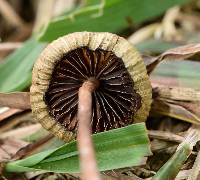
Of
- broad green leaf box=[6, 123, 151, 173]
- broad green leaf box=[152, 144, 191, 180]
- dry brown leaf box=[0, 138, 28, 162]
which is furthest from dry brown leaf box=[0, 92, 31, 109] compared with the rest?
broad green leaf box=[152, 144, 191, 180]

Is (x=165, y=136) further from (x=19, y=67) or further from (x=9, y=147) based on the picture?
(x=19, y=67)

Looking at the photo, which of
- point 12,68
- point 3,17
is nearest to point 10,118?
point 12,68

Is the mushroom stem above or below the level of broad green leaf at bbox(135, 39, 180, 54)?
below

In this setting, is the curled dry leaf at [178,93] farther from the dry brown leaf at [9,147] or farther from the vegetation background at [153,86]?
the dry brown leaf at [9,147]

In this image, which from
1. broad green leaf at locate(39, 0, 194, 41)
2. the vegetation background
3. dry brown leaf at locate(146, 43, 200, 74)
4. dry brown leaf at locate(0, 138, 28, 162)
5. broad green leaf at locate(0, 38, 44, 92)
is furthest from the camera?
broad green leaf at locate(39, 0, 194, 41)

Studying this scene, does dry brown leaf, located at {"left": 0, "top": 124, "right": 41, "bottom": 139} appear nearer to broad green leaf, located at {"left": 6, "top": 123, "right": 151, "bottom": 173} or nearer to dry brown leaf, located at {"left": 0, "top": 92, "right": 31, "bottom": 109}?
dry brown leaf, located at {"left": 0, "top": 92, "right": 31, "bottom": 109}

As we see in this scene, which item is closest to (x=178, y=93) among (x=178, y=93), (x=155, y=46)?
(x=178, y=93)
